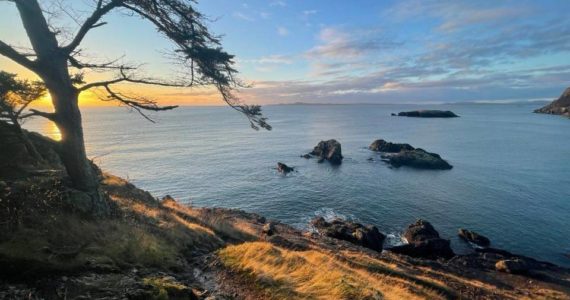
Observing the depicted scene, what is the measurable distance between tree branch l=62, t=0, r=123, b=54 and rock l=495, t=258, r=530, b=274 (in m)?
34.8

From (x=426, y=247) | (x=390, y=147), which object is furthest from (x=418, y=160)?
(x=426, y=247)

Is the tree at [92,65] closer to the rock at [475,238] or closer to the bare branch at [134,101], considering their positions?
the bare branch at [134,101]

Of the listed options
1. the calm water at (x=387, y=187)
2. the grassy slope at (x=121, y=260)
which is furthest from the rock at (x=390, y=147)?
the grassy slope at (x=121, y=260)

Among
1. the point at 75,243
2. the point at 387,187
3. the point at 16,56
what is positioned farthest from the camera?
the point at 387,187

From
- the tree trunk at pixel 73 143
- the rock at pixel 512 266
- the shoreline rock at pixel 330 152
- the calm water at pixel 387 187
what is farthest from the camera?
the shoreline rock at pixel 330 152

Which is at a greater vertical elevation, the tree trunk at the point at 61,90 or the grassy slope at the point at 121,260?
the tree trunk at the point at 61,90

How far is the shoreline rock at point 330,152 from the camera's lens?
256 ft

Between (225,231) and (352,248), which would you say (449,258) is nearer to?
(352,248)

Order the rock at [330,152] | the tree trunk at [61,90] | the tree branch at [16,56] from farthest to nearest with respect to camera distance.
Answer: the rock at [330,152] → the tree trunk at [61,90] → the tree branch at [16,56]

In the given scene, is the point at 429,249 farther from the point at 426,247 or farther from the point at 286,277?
the point at 286,277

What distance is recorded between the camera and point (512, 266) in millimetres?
29859

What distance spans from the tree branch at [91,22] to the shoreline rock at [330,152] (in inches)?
2719

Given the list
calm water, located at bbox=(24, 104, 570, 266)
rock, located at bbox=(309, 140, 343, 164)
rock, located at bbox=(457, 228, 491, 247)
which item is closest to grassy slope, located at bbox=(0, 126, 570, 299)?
rock, located at bbox=(457, 228, 491, 247)

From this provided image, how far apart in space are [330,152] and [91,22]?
7199 centimetres
